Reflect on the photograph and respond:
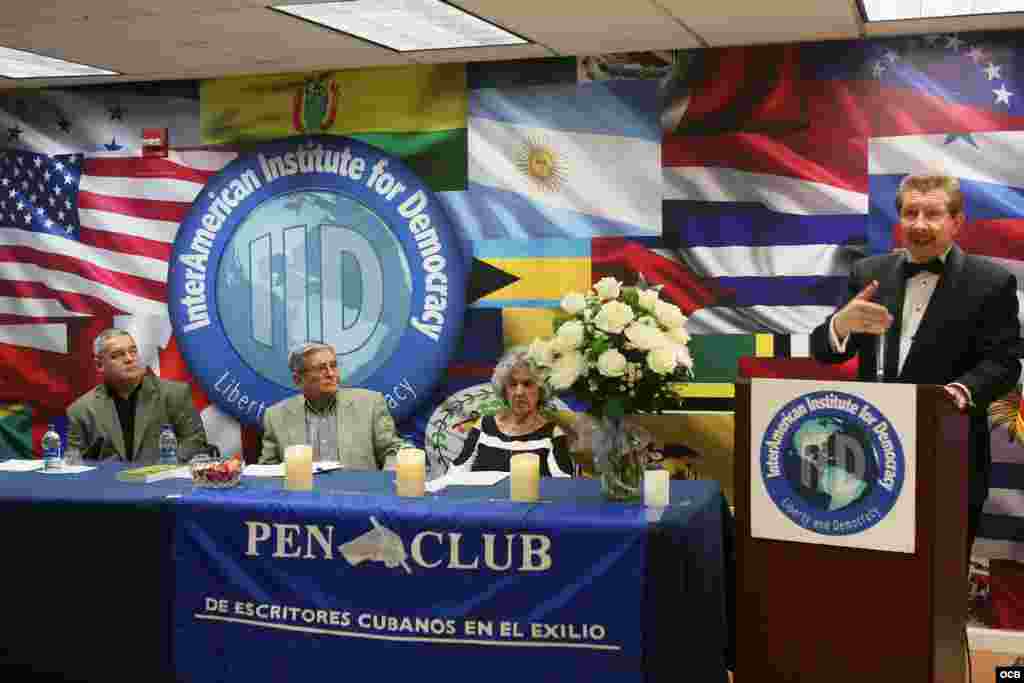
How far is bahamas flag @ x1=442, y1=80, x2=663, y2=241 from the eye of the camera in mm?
5578

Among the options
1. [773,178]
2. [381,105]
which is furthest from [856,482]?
[381,105]

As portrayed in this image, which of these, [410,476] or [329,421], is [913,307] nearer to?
[410,476]

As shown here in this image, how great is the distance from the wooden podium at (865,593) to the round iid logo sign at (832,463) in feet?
0.18

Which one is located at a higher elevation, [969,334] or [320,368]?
[969,334]

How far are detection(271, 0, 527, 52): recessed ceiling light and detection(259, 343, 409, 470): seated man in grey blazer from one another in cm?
133

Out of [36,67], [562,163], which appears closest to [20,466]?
[36,67]

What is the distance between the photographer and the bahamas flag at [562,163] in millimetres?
5578

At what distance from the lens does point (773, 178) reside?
5.40 meters

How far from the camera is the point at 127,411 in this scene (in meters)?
5.56

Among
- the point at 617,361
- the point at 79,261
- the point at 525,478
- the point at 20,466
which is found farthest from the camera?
the point at 79,261

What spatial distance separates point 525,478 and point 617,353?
503 mm

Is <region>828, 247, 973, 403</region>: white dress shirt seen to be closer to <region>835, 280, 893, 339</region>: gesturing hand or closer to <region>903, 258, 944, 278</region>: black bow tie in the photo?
<region>903, 258, 944, 278</region>: black bow tie

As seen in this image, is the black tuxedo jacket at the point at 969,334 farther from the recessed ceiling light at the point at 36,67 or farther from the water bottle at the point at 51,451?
the recessed ceiling light at the point at 36,67

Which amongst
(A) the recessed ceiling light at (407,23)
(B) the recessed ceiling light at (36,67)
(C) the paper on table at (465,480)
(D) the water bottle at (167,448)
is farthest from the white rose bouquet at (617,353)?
(B) the recessed ceiling light at (36,67)
